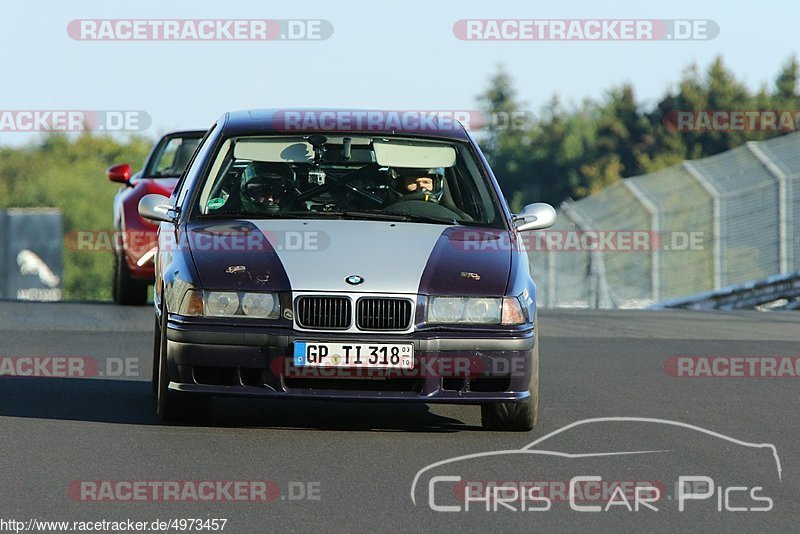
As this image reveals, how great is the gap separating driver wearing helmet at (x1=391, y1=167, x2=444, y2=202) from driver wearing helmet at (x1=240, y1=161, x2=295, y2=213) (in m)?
0.62

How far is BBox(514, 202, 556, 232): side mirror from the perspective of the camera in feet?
31.3

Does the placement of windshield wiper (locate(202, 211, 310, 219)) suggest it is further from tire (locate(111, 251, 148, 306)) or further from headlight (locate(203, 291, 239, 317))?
tire (locate(111, 251, 148, 306))

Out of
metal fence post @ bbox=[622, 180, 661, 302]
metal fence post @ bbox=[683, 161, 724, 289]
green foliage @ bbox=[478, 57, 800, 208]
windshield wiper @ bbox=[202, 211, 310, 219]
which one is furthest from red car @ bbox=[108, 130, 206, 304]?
green foliage @ bbox=[478, 57, 800, 208]

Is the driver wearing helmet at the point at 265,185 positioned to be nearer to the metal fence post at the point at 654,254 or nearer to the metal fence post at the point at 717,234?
the metal fence post at the point at 717,234

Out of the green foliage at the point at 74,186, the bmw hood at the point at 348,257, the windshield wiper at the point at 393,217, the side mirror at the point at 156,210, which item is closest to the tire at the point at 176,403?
the bmw hood at the point at 348,257

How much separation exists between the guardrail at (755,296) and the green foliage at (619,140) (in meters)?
71.5

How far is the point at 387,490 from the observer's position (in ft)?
22.9

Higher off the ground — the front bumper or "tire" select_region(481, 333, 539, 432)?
the front bumper

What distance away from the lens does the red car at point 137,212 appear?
16938 millimetres

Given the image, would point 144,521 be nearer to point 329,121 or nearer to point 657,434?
point 657,434

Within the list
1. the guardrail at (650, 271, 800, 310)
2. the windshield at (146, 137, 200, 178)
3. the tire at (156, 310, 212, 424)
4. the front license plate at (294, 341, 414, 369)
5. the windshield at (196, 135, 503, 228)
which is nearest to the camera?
the front license plate at (294, 341, 414, 369)

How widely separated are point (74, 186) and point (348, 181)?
10838 centimetres

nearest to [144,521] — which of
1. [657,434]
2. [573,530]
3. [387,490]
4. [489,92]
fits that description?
[387,490]

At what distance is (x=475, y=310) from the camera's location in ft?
27.6
